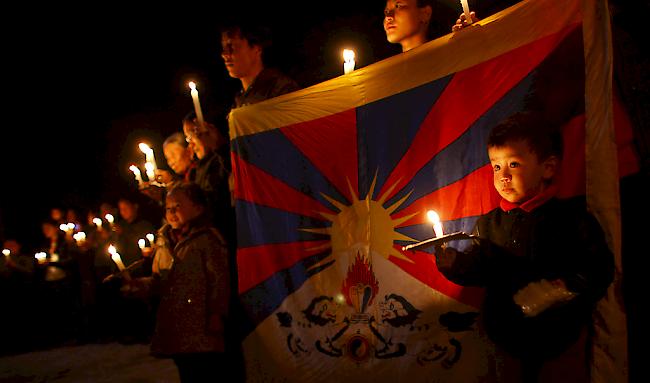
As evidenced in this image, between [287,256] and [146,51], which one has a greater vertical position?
[146,51]

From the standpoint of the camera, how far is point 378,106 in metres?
2.91

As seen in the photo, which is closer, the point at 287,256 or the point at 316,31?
the point at 287,256

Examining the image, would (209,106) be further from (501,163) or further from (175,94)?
(501,163)

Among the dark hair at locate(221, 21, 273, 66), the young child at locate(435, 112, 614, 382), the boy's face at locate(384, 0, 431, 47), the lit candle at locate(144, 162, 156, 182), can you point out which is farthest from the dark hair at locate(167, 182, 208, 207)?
the young child at locate(435, 112, 614, 382)

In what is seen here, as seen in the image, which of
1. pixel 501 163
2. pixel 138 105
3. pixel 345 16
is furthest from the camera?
pixel 138 105

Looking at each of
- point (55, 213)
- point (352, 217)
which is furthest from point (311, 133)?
point (55, 213)

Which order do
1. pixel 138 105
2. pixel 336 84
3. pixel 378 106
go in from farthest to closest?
pixel 138 105 < pixel 336 84 < pixel 378 106

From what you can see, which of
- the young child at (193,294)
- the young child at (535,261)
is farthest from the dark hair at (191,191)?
the young child at (535,261)

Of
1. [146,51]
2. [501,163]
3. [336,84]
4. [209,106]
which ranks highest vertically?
[146,51]

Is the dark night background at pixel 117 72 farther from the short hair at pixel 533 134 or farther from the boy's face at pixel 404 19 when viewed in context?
the short hair at pixel 533 134

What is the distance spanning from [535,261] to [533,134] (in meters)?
0.53

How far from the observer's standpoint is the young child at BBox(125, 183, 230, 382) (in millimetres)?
3330

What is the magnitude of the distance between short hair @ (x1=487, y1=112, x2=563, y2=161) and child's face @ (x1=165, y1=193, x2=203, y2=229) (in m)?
2.27

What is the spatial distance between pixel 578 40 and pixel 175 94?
663 cm
